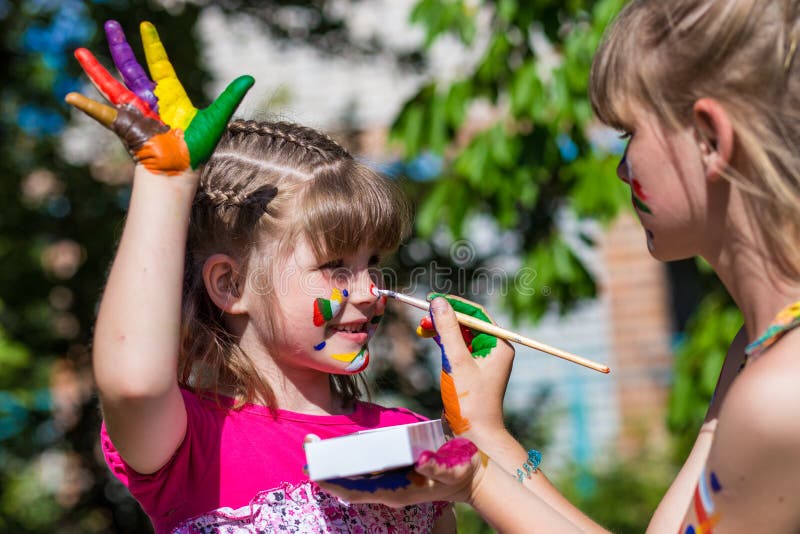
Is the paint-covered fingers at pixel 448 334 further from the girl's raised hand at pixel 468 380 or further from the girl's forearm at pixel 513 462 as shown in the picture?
the girl's forearm at pixel 513 462

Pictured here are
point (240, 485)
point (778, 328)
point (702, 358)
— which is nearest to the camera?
point (778, 328)

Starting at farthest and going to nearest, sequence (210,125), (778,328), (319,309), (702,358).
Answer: (702,358)
(319,309)
(210,125)
(778,328)

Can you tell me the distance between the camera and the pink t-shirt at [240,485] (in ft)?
5.07

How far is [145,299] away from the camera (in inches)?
52.7

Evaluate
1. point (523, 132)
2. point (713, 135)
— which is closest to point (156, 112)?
point (713, 135)

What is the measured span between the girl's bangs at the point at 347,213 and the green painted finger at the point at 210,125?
0.34m

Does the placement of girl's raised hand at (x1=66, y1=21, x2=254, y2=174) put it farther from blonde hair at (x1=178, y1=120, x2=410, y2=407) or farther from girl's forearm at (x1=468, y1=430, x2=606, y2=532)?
girl's forearm at (x1=468, y1=430, x2=606, y2=532)

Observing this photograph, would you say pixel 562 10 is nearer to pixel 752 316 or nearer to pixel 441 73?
pixel 441 73

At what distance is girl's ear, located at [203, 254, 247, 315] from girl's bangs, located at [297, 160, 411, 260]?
16 cm

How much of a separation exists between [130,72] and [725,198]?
0.91 metres

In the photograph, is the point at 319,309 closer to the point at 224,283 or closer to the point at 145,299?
the point at 224,283

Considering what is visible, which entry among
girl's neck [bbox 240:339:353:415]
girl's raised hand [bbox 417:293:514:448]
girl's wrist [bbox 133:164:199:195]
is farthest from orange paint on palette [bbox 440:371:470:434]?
girl's wrist [bbox 133:164:199:195]

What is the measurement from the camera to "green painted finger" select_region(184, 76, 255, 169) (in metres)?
1.43

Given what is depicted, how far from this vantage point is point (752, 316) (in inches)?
52.2
